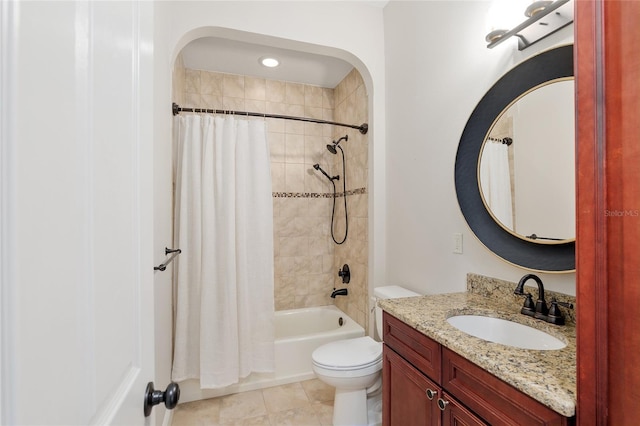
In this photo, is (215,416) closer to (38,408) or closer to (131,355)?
(131,355)

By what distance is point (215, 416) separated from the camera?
81.6 inches

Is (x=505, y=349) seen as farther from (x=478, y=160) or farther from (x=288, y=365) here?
(x=288, y=365)

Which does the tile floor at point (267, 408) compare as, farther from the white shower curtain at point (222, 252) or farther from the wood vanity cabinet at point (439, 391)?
the wood vanity cabinet at point (439, 391)

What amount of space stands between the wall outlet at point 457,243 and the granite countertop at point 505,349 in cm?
26

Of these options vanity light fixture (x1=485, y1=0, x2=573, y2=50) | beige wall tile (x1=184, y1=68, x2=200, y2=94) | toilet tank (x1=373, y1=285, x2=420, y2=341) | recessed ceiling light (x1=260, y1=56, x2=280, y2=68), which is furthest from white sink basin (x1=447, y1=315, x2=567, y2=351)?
beige wall tile (x1=184, y1=68, x2=200, y2=94)

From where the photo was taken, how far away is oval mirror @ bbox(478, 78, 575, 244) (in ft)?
3.88

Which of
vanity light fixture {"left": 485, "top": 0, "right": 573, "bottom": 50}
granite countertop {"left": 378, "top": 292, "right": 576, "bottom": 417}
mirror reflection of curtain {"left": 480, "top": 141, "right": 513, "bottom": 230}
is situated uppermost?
vanity light fixture {"left": 485, "top": 0, "right": 573, "bottom": 50}

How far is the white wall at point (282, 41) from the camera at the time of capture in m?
1.70

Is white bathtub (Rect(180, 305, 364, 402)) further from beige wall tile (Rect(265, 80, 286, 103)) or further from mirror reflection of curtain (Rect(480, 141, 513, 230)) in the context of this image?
beige wall tile (Rect(265, 80, 286, 103))

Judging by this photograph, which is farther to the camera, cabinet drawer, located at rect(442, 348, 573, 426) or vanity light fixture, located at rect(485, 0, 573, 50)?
vanity light fixture, located at rect(485, 0, 573, 50)

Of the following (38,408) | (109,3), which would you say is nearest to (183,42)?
(109,3)

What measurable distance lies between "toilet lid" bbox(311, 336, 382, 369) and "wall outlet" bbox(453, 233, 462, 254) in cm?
78

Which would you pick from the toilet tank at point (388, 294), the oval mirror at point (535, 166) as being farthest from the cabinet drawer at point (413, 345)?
the oval mirror at point (535, 166)

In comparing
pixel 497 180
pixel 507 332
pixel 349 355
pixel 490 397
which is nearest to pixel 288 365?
pixel 349 355
